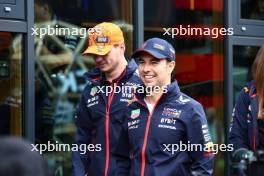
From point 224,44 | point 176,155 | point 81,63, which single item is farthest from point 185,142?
point 81,63

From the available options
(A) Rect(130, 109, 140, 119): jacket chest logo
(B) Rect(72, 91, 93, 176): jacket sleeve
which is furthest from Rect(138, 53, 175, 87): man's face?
(B) Rect(72, 91, 93, 176): jacket sleeve

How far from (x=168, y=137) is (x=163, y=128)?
6 centimetres

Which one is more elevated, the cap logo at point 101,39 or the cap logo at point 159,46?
the cap logo at point 101,39

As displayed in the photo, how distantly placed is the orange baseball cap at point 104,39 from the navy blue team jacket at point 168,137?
51cm

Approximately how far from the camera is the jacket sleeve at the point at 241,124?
4156 millimetres

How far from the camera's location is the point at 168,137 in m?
3.64

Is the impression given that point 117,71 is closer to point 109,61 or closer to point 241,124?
point 109,61

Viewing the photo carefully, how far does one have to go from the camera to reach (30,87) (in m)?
4.88

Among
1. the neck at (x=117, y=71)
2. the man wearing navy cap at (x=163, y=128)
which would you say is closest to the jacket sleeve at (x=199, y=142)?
the man wearing navy cap at (x=163, y=128)

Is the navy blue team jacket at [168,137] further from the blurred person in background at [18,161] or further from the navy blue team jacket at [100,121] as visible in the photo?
the blurred person in background at [18,161]

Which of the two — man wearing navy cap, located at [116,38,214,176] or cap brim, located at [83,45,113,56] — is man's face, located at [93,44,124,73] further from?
man wearing navy cap, located at [116,38,214,176]

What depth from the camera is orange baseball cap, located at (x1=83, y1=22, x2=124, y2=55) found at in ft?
13.3

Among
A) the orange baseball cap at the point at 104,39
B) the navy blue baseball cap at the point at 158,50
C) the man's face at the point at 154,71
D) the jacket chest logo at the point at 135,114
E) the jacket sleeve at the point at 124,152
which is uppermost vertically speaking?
the orange baseball cap at the point at 104,39

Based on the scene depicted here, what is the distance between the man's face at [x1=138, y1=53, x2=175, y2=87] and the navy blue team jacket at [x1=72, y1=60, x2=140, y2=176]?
0.94ft
